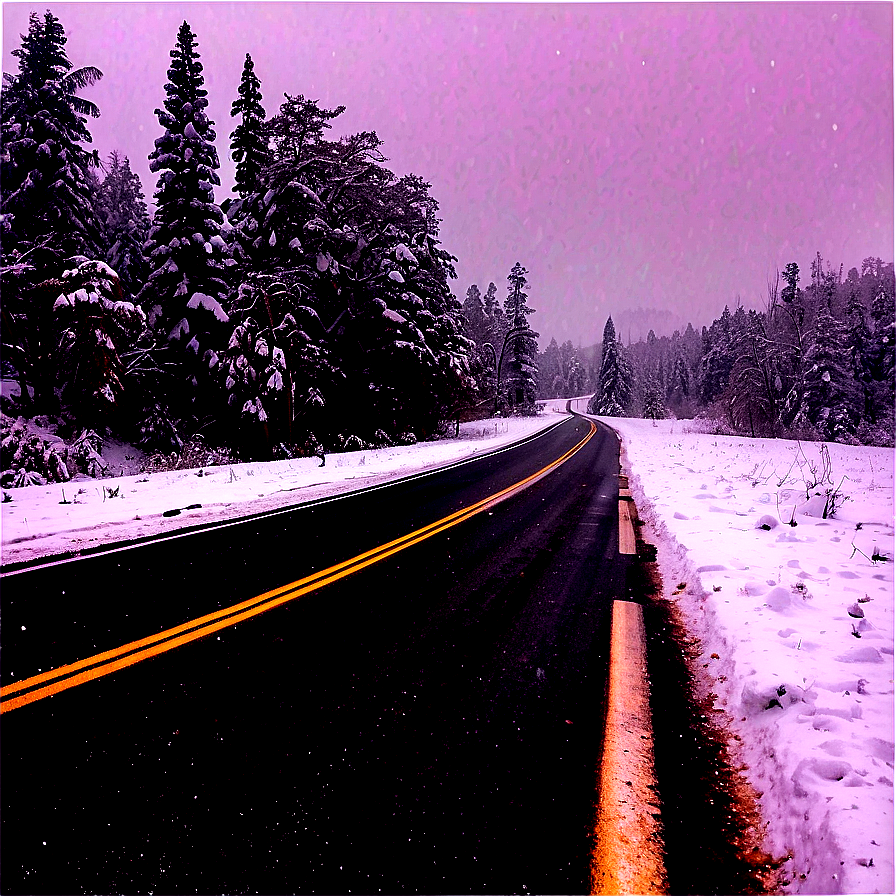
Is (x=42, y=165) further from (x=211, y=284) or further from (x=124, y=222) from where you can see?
(x=124, y=222)

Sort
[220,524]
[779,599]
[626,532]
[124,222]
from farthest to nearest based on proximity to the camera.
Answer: [124,222] < [626,532] < [220,524] < [779,599]

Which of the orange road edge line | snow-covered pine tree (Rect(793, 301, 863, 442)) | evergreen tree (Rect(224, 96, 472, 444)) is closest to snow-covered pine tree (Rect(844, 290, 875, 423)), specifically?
snow-covered pine tree (Rect(793, 301, 863, 442))

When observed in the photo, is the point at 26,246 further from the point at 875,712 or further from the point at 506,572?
the point at 875,712

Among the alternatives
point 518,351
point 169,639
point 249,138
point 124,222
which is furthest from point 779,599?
point 518,351

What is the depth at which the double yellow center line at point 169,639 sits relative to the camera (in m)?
2.74

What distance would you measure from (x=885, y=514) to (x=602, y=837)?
813 cm

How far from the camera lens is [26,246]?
1659 centimetres

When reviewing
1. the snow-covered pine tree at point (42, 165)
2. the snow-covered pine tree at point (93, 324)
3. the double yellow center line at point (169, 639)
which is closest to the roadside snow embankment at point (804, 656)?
the double yellow center line at point (169, 639)

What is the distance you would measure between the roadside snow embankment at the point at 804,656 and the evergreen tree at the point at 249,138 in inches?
846

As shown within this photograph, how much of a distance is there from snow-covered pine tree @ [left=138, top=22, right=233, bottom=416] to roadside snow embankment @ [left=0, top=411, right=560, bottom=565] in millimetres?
8312

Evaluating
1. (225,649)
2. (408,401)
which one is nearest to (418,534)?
(225,649)

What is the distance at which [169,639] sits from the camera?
337 cm

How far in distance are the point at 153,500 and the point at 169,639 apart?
234 inches

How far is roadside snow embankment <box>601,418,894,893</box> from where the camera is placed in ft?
6.38
